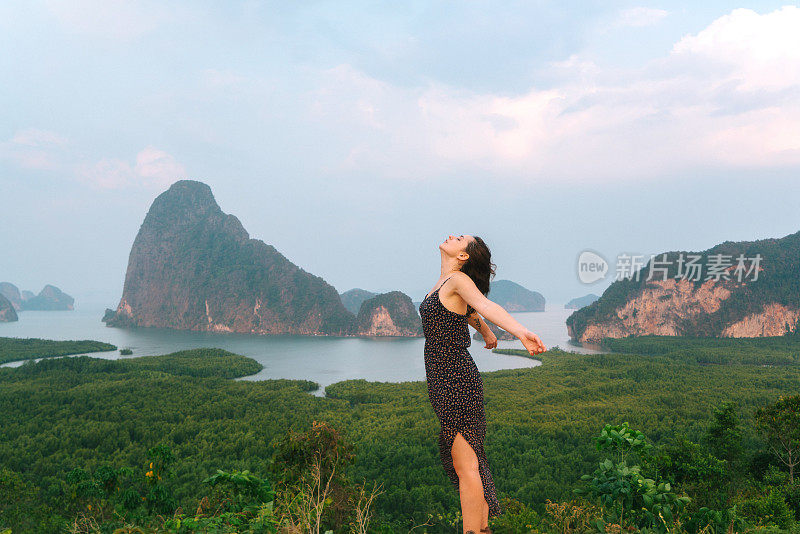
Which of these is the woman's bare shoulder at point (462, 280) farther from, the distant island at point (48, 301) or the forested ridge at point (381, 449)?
the distant island at point (48, 301)

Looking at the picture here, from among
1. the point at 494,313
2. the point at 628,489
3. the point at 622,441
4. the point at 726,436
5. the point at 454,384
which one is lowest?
the point at 726,436

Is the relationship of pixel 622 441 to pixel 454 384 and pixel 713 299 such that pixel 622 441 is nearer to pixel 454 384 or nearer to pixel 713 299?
pixel 454 384

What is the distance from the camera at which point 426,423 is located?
1243 cm

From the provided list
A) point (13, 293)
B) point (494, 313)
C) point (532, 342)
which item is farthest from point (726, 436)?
point (13, 293)

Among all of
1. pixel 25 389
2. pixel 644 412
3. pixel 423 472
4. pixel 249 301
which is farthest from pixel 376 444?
pixel 249 301

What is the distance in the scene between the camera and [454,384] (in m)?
2.22

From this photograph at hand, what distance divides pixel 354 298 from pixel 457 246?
4344 inches

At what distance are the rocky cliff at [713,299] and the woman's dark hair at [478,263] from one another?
2076 inches

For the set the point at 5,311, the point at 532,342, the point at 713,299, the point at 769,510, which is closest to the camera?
the point at 532,342

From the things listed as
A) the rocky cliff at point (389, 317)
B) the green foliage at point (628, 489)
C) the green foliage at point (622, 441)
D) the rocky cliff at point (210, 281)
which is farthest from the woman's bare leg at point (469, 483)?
the rocky cliff at point (210, 281)

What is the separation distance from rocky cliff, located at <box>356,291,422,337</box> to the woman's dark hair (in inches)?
2166

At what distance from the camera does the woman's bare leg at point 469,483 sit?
2.15 m

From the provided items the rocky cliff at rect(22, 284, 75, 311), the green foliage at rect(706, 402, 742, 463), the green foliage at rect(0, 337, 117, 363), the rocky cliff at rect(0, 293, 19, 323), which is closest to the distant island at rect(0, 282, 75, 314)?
the rocky cliff at rect(22, 284, 75, 311)

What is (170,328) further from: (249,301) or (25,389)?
(25,389)
